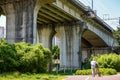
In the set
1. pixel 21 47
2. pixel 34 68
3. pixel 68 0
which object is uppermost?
pixel 68 0

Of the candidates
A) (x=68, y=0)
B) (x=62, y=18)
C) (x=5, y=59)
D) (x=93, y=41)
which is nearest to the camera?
(x=5, y=59)

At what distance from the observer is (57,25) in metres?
64.1

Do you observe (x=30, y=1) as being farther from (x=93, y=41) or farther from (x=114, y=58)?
(x=93, y=41)

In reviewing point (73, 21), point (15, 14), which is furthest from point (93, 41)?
point (15, 14)

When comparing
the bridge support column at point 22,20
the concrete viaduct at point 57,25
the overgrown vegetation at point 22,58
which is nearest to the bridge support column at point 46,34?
the concrete viaduct at point 57,25

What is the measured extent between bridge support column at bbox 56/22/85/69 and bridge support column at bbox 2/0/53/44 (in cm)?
1823

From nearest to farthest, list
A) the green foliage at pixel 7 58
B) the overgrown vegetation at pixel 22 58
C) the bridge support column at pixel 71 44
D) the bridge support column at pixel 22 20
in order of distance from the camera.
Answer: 1. the green foliage at pixel 7 58
2. the overgrown vegetation at pixel 22 58
3. the bridge support column at pixel 22 20
4. the bridge support column at pixel 71 44

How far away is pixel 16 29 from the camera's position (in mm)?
43875

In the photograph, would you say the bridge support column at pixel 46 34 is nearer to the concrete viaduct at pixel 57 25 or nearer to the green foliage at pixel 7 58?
the concrete viaduct at pixel 57 25

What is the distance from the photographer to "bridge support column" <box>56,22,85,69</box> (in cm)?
6138

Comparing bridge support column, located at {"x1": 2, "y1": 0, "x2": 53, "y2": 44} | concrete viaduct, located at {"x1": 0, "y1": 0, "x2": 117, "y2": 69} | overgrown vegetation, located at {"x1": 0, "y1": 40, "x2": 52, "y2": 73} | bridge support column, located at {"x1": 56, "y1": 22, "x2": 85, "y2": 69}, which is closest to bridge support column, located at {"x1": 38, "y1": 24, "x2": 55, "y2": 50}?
concrete viaduct, located at {"x1": 0, "y1": 0, "x2": 117, "y2": 69}

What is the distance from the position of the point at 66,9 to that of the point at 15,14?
11.7 meters

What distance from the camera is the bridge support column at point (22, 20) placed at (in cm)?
4250

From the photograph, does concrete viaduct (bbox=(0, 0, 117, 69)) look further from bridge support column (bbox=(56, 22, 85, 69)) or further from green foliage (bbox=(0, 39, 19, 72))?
green foliage (bbox=(0, 39, 19, 72))
